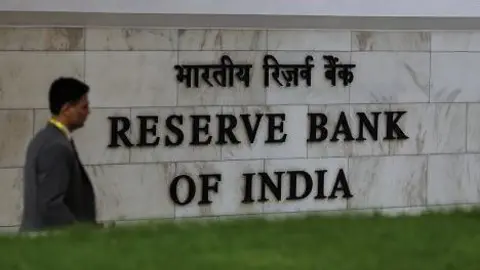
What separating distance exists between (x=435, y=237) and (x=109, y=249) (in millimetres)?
841

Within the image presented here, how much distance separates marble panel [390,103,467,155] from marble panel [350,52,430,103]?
10 cm

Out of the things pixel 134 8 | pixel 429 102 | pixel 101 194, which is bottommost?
pixel 101 194

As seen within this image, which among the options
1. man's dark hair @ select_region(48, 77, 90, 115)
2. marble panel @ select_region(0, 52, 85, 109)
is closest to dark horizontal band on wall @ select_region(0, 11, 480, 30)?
marble panel @ select_region(0, 52, 85, 109)

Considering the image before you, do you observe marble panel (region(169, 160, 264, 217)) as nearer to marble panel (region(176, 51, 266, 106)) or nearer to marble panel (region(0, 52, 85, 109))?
marble panel (region(176, 51, 266, 106))

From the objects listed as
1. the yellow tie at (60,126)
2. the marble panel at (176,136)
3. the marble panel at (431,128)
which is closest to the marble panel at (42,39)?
the yellow tie at (60,126)

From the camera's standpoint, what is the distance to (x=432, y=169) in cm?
776

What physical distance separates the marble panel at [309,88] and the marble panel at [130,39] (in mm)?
824

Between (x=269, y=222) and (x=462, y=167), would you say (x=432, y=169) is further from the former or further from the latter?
(x=269, y=222)

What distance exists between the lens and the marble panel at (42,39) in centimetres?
619

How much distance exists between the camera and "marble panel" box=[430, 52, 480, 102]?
24.9ft

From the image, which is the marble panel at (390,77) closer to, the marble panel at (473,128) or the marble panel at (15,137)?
the marble panel at (473,128)

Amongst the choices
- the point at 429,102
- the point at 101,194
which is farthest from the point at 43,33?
the point at 429,102

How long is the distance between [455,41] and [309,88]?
1.28 metres

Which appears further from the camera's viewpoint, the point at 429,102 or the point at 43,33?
the point at 429,102
